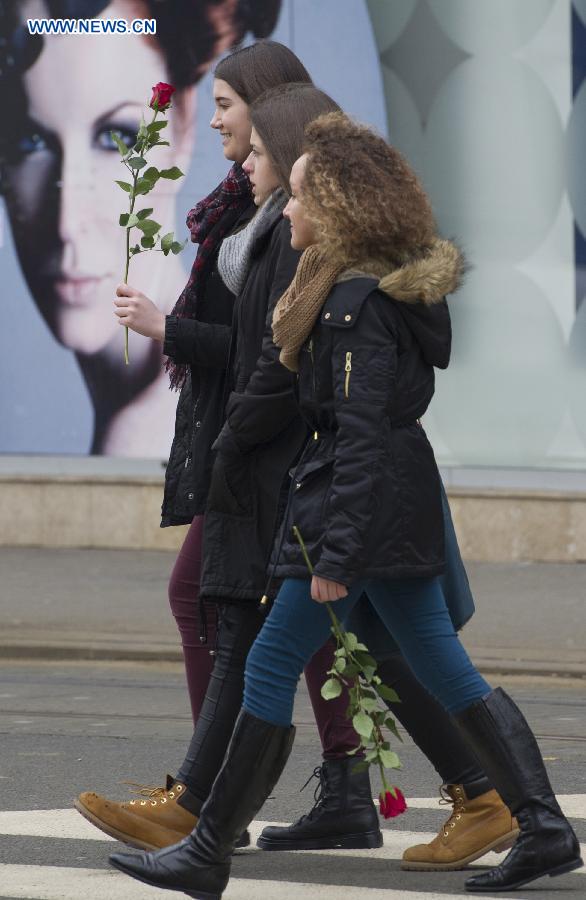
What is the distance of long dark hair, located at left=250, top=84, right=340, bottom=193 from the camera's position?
484 centimetres

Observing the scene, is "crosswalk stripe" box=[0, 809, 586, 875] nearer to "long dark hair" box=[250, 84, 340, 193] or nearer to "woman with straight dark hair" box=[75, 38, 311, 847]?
"woman with straight dark hair" box=[75, 38, 311, 847]

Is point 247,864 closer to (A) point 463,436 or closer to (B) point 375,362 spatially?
(B) point 375,362

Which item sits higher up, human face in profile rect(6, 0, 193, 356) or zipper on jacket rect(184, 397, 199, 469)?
human face in profile rect(6, 0, 193, 356)

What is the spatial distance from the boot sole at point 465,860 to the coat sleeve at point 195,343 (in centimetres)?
135

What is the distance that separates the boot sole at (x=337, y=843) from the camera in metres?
5.16

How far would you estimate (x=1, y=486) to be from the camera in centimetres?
1354

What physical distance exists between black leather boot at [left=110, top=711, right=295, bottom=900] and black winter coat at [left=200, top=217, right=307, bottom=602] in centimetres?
46

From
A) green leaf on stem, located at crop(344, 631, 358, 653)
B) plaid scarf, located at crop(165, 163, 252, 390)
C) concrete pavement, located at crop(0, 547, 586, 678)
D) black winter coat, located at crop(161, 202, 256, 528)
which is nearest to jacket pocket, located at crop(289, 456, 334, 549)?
green leaf on stem, located at crop(344, 631, 358, 653)

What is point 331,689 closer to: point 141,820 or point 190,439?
point 141,820

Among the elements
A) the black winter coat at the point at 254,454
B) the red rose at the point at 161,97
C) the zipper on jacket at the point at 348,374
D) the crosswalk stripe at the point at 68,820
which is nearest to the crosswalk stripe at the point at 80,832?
the crosswalk stripe at the point at 68,820

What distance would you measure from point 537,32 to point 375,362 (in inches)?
351

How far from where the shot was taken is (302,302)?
14.6 feet

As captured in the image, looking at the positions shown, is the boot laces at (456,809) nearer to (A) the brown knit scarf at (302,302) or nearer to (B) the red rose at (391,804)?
(B) the red rose at (391,804)

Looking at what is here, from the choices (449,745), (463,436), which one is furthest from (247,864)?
(463,436)
